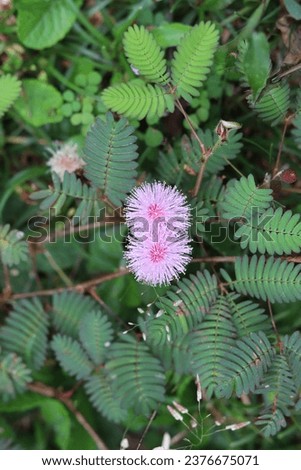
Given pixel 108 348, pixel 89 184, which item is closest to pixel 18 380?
pixel 108 348

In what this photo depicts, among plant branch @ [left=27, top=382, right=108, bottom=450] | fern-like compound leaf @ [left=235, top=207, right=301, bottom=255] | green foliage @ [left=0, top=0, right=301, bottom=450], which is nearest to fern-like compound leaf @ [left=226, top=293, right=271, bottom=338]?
green foliage @ [left=0, top=0, right=301, bottom=450]

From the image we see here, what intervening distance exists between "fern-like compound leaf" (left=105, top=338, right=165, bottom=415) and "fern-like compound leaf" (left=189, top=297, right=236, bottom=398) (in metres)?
0.15

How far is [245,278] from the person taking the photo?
135 centimetres

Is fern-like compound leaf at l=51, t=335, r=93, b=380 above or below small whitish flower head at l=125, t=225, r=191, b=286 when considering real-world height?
below

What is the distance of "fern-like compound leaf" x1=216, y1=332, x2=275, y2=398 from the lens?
1297 mm

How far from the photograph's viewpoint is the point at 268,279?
132cm

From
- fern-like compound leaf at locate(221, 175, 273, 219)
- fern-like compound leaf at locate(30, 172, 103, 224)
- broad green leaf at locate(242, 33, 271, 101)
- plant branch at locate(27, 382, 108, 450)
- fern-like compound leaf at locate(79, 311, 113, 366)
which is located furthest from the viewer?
plant branch at locate(27, 382, 108, 450)

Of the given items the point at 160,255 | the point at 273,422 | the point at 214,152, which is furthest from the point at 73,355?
the point at 214,152

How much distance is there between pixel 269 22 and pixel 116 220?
0.69 m

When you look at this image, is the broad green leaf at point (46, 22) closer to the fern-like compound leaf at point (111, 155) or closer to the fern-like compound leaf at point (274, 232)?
the fern-like compound leaf at point (111, 155)

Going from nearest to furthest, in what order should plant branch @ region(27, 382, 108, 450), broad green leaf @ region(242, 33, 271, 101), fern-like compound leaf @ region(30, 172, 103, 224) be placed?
broad green leaf @ region(242, 33, 271, 101)
fern-like compound leaf @ region(30, 172, 103, 224)
plant branch @ region(27, 382, 108, 450)

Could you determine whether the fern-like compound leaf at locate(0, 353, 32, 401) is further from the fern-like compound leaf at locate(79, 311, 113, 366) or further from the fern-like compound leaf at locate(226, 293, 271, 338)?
the fern-like compound leaf at locate(226, 293, 271, 338)
